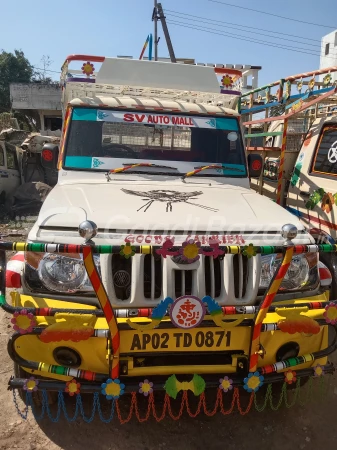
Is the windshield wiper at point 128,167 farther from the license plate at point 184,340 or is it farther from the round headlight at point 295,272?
the license plate at point 184,340

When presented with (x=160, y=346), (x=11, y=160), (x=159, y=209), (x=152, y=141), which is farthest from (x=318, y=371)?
(x=11, y=160)

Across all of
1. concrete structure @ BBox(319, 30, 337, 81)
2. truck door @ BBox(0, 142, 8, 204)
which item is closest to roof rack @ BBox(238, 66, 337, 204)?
truck door @ BBox(0, 142, 8, 204)

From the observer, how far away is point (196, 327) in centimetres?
223

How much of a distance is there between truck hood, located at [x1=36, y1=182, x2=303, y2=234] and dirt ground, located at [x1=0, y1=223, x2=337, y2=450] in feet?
4.60

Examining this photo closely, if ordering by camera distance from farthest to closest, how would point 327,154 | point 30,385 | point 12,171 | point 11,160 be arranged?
point 11,160 < point 12,171 < point 327,154 < point 30,385

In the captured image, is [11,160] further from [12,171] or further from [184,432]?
[184,432]

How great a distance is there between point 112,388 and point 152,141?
8.01 ft

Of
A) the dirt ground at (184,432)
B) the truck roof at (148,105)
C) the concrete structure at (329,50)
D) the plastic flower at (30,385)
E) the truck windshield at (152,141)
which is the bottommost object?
the dirt ground at (184,432)

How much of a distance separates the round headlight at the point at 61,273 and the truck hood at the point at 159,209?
0.71ft

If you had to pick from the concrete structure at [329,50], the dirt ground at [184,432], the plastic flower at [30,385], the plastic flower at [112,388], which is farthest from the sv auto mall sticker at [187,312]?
the concrete structure at [329,50]

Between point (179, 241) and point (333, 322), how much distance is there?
1.05 m

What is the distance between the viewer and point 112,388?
2209mm

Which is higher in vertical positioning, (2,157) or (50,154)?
(50,154)

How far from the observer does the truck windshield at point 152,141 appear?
12.2ft
